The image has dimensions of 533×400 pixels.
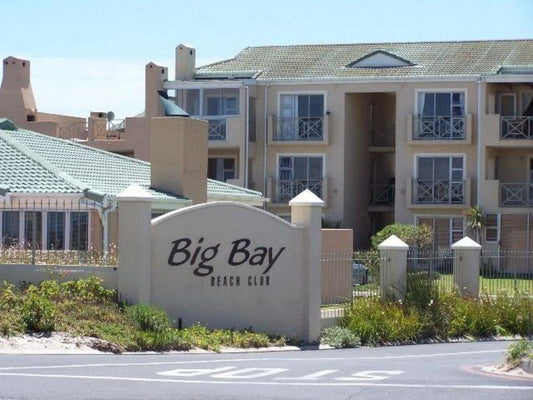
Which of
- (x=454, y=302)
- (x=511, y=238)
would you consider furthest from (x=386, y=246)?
(x=511, y=238)

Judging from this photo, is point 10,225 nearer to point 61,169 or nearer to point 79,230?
point 79,230

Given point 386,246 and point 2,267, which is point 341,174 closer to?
point 386,246

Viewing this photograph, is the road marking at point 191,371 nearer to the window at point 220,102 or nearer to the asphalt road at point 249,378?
the asphalt road at point 249,378

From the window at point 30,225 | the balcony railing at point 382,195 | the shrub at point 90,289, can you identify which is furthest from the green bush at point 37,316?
the balcony railing at point 382,195

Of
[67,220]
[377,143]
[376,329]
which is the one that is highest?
[377,143]

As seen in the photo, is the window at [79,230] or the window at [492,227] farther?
the window at [492,227]

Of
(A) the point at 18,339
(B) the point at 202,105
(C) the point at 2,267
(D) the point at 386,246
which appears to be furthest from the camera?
(B) the point at 202,105

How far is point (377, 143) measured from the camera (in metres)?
62.3

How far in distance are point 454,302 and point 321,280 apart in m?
4.47

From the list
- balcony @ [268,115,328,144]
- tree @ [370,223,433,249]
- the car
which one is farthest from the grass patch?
balcony @ [268,115,328,144]

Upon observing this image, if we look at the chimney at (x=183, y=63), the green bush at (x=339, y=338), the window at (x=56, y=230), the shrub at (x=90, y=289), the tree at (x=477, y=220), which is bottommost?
the green bush at (x=339, y=338)

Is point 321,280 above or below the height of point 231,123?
below

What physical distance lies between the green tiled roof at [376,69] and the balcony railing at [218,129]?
99.6 inches

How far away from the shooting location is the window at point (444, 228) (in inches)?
2275
